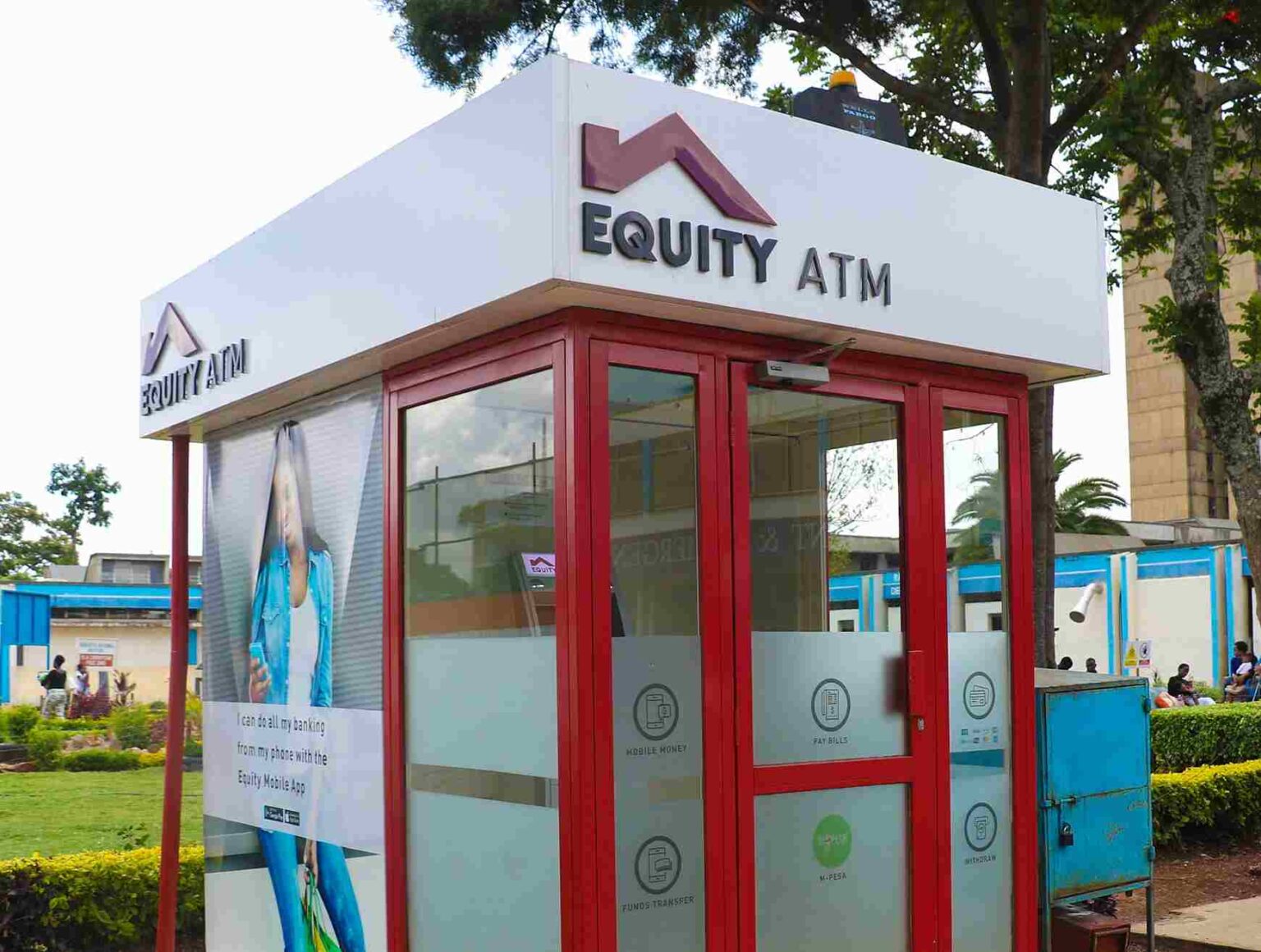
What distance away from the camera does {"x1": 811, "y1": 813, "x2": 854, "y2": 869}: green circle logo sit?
4.57 metres

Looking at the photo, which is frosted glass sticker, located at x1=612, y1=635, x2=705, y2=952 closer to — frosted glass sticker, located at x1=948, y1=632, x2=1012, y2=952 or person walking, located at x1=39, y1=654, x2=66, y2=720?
frosted glass sticker, located at x1=948, y1=632, x2=1012, y2=952

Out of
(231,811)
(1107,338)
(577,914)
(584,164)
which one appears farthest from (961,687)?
(231,811)

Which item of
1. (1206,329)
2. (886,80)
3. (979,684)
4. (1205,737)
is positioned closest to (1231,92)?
(1206,329)

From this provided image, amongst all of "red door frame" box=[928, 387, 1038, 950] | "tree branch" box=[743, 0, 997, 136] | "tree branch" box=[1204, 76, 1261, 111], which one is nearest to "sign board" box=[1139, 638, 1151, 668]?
"tree branch" box=[1204, 76, 1261, 111]

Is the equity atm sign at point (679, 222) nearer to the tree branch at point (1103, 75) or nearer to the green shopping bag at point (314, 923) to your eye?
the green shopping bag at point (314, 923)

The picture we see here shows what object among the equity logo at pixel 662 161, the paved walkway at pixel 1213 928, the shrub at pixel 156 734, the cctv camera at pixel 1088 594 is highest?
the equity logo at pixel 662 161

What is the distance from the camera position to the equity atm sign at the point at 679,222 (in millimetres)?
3814

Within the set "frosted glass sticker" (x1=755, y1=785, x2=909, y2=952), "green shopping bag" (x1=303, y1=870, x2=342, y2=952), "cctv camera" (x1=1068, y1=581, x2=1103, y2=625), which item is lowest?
"green shopping bag" (x1=303, y1=870, x2=342, y2=952)

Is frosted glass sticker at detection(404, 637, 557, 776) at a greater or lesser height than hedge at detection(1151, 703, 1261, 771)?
greater

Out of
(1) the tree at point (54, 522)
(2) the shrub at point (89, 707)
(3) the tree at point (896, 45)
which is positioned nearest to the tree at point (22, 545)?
(1) the tree at point (54, 522)

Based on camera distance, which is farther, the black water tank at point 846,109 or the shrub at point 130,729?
the shrub at point 130,729

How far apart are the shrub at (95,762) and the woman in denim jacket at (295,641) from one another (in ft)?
62.5

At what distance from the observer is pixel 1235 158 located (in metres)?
13.0

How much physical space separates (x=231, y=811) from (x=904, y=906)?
305cm
